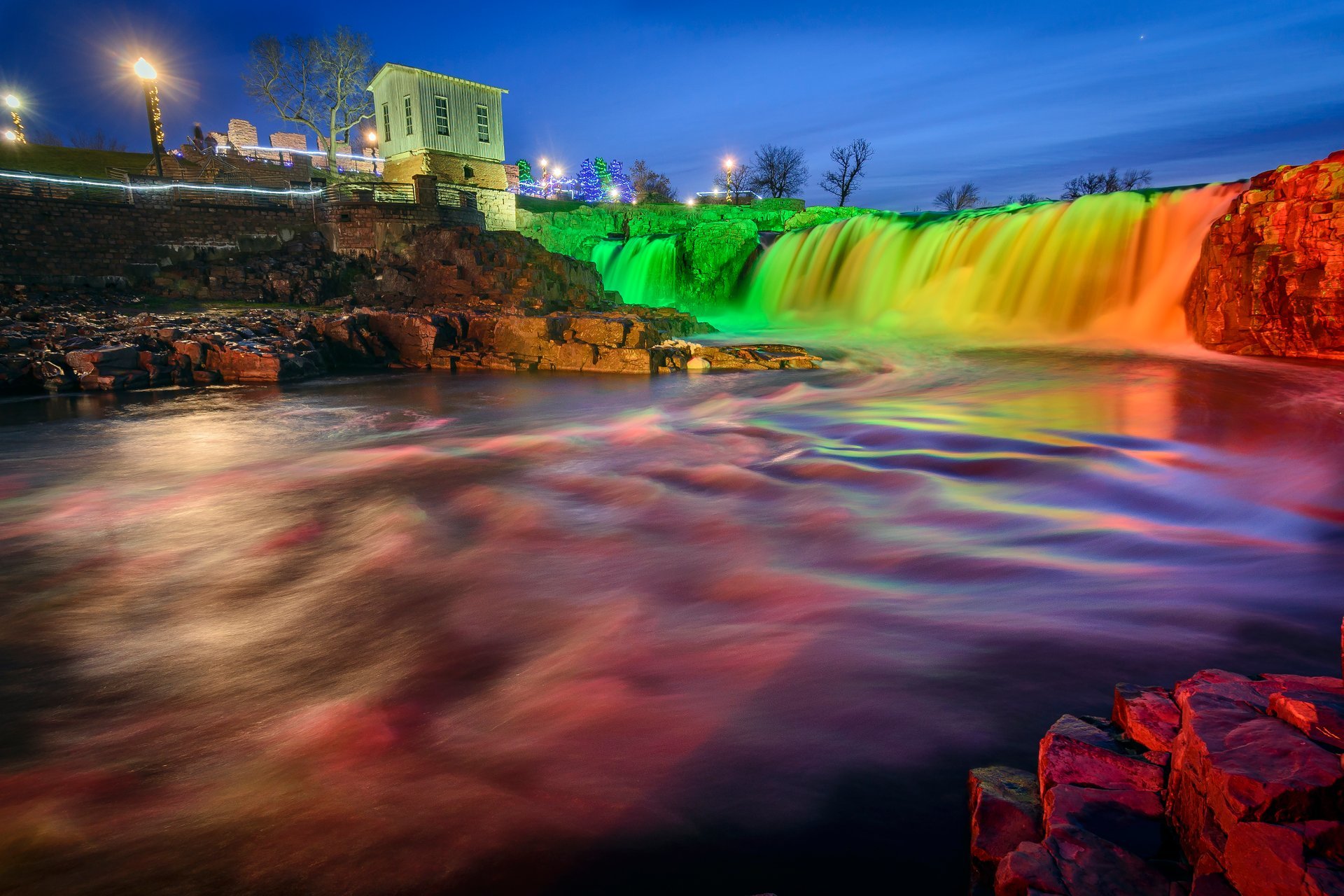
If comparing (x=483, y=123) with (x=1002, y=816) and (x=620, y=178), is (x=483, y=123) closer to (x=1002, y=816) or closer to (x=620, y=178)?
(x=1002, y=816)

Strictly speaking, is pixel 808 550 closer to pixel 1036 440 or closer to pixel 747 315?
pixel 1036 440

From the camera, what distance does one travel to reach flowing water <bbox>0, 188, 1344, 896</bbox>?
2064 mm

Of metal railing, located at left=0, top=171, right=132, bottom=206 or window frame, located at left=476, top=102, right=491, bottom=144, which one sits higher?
window frame, located at left=476, top=102, right=491, bottom=144

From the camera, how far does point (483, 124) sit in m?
35.6

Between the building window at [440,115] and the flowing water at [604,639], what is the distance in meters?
30.1

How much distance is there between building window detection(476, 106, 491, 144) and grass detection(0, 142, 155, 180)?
1488 centimetres

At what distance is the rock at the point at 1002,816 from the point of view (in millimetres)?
1762

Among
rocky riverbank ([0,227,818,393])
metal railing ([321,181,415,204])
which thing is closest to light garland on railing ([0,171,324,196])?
metal railing ([321,181,415,204])

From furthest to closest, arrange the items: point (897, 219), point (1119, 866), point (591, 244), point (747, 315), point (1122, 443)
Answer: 1. point (591, 244)
2. point (747, 315)
3. point (897, 219)
4. point (1122, 443)
5. point (1119, 866)

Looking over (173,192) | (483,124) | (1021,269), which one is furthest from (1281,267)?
(483,124)

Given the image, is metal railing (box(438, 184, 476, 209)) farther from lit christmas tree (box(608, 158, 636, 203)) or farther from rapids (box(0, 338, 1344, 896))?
lit christmas tree (box(608, 158, 636, 203))

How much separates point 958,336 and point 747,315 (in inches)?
360

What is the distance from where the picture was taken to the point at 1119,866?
154cm

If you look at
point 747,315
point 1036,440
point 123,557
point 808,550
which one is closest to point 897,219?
point 747,315
